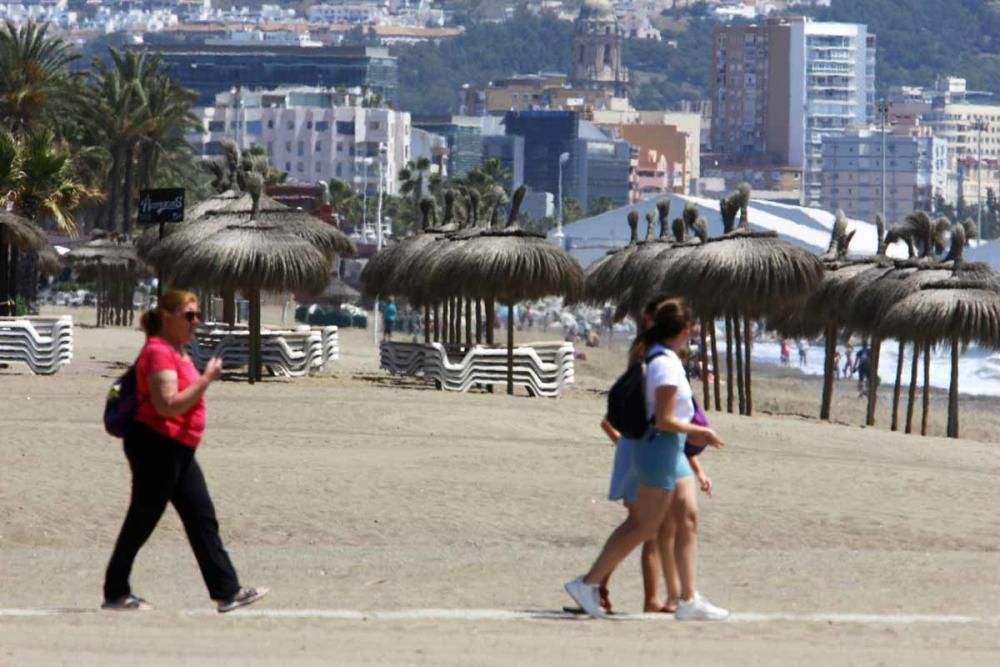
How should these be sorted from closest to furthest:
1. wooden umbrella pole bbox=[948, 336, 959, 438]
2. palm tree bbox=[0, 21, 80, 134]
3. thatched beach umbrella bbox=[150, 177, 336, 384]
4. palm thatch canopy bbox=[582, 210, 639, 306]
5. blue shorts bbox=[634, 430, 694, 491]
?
blue shorts bbox=[634, 430, 694, 491] < thatched beach umbrella bbox=[150, 177, 336, 384] < wooden umbrella pole bbox=[948, 336, 959, 438] < palm thatch canopy bbox=[582, 210, 639, 306] < palm tree bbox=[0, 21, 80, 134]

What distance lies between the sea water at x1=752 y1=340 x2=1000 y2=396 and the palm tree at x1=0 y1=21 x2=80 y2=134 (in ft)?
66.7

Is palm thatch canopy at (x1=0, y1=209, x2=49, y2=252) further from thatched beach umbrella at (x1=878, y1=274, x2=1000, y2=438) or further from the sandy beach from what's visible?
thatched beach umbrella at (x1=878, y1=274, x2=1000, y2=438)

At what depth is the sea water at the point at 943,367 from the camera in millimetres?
63469

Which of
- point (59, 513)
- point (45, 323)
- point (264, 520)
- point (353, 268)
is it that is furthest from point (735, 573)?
point (353, 268)

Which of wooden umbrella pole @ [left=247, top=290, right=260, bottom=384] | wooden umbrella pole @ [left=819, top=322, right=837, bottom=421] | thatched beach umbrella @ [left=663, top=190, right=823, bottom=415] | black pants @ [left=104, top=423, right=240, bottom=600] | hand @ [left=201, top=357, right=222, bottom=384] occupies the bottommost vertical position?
wooden umbrella pole @ [left=819, top=322, right=837, bottom=421]

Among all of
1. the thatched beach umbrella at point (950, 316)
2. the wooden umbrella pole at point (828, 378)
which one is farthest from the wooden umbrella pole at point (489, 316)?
the thatched beach umbrella at point (950, 316)

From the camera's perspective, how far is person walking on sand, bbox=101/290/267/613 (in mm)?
8820

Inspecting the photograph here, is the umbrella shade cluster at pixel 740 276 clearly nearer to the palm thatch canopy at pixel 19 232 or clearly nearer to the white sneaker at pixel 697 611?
the palm thatch canopy at pixel 19 232

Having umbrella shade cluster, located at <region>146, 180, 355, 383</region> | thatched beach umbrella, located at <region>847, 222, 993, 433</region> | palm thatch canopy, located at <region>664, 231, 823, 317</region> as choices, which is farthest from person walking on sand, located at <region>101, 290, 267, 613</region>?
thatched beach umbrella, located at <region>847, 222, 993, 433</region>

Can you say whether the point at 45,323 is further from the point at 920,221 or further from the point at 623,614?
the point at 623,614

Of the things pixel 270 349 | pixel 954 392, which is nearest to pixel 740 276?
pixel 954 392

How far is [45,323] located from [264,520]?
13618 mm

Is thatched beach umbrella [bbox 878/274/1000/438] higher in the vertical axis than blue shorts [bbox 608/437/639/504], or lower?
lower

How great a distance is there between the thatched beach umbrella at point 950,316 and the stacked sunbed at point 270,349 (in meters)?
6.55
